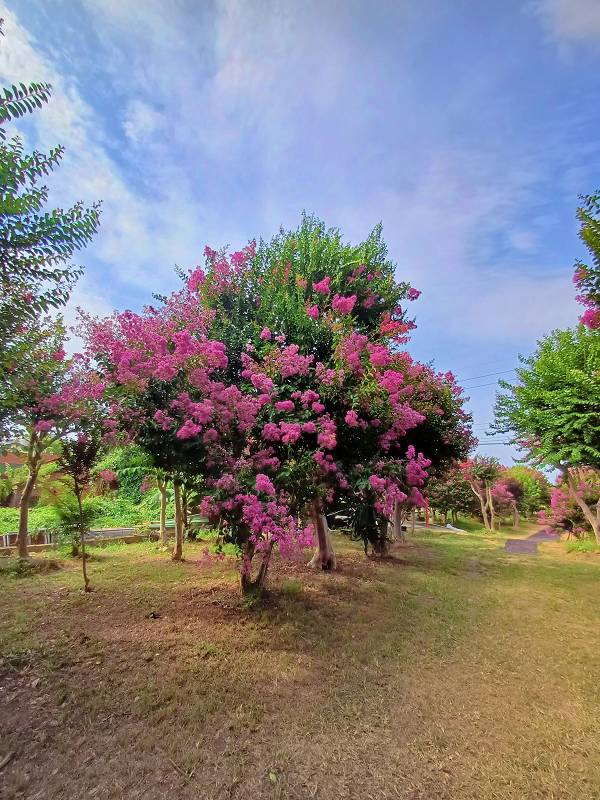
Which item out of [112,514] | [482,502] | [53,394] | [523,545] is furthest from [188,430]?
[482,502]

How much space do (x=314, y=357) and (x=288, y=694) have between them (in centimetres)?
420

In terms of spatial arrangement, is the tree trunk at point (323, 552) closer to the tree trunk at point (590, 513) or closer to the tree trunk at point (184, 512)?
the tree trunk at point (184, 512)

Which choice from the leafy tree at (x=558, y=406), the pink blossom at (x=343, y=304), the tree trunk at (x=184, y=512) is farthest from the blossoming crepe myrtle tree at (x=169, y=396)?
the leafy tree at (x=558, y=406)

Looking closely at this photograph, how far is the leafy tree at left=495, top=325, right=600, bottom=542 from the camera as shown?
8.91m

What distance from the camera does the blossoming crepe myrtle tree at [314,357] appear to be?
494cm

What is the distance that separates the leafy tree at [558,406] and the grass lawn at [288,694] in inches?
167

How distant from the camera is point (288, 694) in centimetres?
339

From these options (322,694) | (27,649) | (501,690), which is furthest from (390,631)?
(27,649)

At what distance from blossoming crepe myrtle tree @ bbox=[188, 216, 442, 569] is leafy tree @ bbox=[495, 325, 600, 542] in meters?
4.75

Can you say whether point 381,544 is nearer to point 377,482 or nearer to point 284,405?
point 377,482

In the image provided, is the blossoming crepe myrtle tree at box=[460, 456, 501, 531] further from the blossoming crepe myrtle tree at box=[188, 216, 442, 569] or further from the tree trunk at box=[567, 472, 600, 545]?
the blossoming crepe myrtle tree at box=[188, 216, 442, 569]

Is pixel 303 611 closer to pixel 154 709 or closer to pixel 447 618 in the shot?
pixel 447 618

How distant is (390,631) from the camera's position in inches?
199

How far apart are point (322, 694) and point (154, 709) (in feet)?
4.68
